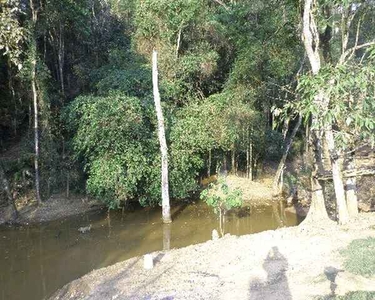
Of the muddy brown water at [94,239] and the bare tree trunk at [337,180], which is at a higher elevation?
the bare tree trunk at [337,180]

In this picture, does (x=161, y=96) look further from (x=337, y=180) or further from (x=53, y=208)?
(x=337, y=180)

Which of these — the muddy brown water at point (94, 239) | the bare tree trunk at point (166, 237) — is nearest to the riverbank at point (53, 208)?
the muddy brown water at point (94, 239)

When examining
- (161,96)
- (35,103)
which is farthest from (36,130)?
(161,96)

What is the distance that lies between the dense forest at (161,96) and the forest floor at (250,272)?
48.4 inches

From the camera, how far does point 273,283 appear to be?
645 cm

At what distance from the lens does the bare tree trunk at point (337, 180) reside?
325 inches

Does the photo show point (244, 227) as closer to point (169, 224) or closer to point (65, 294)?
point (169, 224)

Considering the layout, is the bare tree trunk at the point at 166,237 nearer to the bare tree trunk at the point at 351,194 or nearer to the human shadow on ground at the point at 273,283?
the human shadow on ground at the point at 273,283

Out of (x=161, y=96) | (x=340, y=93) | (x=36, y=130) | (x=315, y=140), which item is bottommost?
(x=315, y=140)

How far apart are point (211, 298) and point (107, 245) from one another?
235 inches

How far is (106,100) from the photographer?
13.2 meters

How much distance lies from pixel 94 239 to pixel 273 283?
7025mm

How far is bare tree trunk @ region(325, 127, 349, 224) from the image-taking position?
8.25m

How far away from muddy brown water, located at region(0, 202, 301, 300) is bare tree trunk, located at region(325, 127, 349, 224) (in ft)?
13.4
